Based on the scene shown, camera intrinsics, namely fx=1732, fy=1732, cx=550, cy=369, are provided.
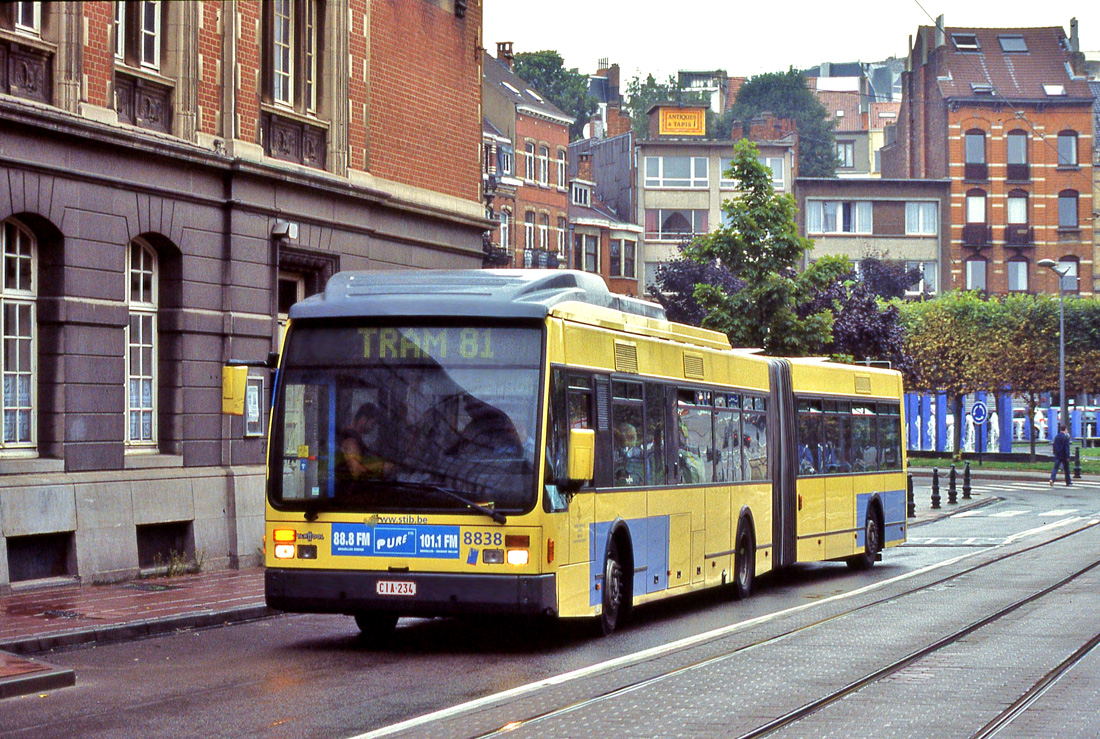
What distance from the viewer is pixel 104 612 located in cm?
1525

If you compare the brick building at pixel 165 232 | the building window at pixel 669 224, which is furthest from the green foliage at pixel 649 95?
the brick building at pixel 165 232

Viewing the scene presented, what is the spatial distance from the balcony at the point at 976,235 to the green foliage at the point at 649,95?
2930cm

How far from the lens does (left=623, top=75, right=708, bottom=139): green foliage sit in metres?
117

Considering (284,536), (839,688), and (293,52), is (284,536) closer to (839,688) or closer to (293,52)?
(839,688)

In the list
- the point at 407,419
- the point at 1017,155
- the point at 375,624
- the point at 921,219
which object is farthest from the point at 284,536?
the point at 1017,155

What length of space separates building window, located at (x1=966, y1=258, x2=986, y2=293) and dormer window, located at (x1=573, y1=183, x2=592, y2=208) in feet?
77.7

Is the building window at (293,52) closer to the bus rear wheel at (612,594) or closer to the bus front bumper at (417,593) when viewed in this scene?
the bus rear wheel at (612,594)

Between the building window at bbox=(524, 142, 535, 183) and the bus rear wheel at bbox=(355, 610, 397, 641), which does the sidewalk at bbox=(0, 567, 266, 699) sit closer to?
the bus rear wheel at bbox=(355, 610, 397, 641)

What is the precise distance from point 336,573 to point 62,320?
6.73 m

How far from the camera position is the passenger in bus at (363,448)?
12680mm

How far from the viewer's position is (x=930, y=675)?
11555 millimetres

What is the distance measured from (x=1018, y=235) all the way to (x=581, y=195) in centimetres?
2682

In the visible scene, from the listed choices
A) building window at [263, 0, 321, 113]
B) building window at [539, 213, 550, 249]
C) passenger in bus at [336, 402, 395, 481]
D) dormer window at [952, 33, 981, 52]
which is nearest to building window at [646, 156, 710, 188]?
building window at [539, 213, 550, 249]

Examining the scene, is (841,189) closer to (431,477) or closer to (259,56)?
(259,56)
